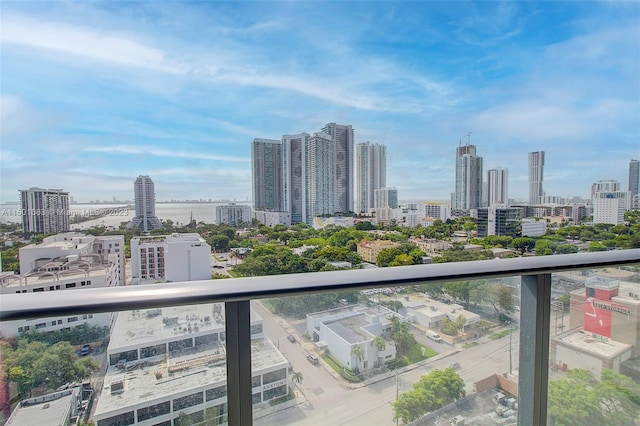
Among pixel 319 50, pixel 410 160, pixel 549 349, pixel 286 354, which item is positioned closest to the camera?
pixel 286 354

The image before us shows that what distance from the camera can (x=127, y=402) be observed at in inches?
34.4

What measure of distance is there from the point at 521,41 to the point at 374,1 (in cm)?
198

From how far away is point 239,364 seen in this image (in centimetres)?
93

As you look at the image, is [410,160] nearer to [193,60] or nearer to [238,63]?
[238,63]

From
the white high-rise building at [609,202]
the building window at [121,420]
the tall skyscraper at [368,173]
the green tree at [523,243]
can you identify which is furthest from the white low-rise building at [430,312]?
the white high-rise building at [609,202]

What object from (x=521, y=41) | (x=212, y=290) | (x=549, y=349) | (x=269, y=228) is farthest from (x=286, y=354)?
(x=521, y=41)

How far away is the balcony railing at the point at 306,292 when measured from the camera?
752 millimetres

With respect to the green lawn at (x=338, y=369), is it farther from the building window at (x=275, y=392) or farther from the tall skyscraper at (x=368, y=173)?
the tall skyscraper at (x=368, y=173)

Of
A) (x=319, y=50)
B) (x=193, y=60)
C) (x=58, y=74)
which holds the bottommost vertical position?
(x=58, y=74)

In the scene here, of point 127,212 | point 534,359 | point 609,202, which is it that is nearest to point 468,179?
point 609,202

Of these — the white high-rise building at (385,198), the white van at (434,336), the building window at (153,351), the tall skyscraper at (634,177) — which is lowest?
the white van at (434,336)

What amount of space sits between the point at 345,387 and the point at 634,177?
421cm

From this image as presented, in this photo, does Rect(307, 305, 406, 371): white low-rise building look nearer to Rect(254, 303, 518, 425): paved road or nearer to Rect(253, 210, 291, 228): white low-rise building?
Rect(254, 303, 518, 425): paved road

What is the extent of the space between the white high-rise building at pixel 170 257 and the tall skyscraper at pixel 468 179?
2841 millimetres
